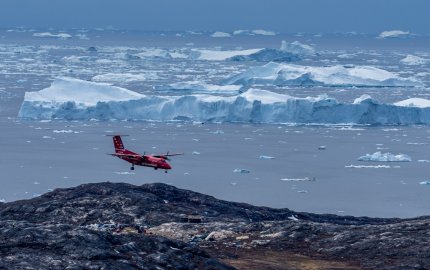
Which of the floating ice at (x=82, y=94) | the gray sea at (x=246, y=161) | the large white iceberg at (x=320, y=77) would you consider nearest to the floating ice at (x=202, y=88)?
the gray sea at (x=246, y=161)

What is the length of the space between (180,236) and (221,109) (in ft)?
93.9

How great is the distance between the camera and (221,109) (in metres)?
49.2

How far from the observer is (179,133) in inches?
1789

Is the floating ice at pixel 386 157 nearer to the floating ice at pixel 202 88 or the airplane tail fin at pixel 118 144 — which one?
the airplane tail fin at pixel 118 144

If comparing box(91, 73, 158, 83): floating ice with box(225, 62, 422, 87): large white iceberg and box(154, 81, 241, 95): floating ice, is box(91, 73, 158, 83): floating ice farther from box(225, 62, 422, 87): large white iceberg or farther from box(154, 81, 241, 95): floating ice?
box(154, 81, 241, 95): floating ice

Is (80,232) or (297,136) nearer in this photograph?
(80,232)

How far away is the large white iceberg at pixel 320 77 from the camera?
64.4 m

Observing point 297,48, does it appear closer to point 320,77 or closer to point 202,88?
point 320,77

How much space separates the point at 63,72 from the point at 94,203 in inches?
2090

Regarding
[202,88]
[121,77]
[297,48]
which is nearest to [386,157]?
[202,88]

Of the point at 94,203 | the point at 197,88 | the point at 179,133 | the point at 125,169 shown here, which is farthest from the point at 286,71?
the point at 94,203

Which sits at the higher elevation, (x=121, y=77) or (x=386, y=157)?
(x=121, y=77)

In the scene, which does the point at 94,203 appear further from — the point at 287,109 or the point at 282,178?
the point at 287,109

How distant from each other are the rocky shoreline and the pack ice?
2167 centimetres
